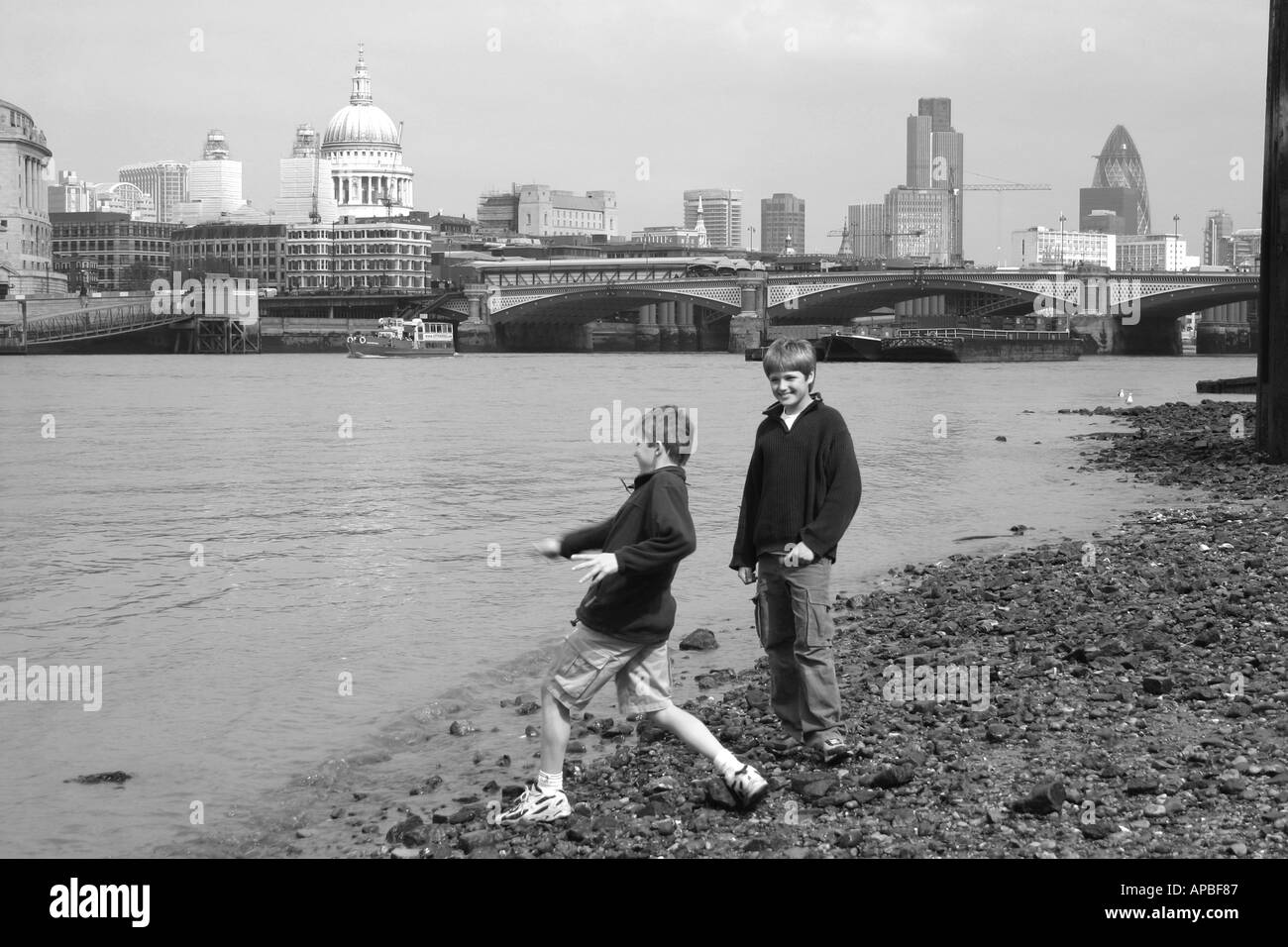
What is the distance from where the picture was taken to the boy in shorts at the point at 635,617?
5.80m

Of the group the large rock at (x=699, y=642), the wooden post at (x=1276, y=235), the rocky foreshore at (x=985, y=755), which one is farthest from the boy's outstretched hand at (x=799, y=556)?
the wooden post at (x=1276, y=235)

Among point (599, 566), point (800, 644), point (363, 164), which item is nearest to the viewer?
point (599, 566)

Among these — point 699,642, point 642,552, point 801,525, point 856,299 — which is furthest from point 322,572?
A: point 856,299

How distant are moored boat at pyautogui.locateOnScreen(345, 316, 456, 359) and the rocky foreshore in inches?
3471

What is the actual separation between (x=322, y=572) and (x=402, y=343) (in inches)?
3302

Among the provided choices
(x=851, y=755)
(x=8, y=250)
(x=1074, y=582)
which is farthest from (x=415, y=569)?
(x=8, y=250)

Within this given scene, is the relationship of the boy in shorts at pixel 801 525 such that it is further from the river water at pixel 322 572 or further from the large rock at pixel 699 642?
the large rock at pixel 699 642

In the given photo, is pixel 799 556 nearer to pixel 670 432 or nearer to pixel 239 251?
pixel 670 432

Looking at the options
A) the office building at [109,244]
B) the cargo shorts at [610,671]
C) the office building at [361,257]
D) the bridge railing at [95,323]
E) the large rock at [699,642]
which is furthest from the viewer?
the office building at [109,244]

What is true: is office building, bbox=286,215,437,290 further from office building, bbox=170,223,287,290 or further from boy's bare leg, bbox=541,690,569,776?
boy's bare leg, bbox=541,690,569,776

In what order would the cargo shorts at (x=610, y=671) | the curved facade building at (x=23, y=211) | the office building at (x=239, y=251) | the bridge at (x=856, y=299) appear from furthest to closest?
1. the office building at (x=239, y=251)
2. the curved facade building at (x=23, y=211)
3. the bridge at (x=856, y=299)
4. the cargo shorts at (x=610, y=671)

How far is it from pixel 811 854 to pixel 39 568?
11088mm

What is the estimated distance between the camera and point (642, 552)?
5.78 meters

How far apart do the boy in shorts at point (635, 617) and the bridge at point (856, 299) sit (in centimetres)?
9791
